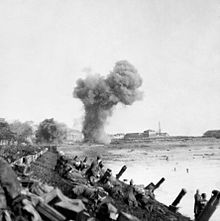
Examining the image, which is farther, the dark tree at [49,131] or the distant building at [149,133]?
the distant building at [149,133]

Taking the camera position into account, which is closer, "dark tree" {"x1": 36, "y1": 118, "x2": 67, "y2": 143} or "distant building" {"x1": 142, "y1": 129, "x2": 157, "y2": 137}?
"dark tree" {"x1": 36, "y1": 118, "x2": 67, "y2": 143}

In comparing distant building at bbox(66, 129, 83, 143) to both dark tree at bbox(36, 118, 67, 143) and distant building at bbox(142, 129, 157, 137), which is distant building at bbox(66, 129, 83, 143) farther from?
dark tree at bbox(36, 118, 67, 143)

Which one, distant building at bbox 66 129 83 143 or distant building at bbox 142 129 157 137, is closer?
distant building at bbox 142 129 157 137

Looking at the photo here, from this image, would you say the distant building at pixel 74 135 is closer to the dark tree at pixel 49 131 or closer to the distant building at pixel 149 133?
the distant building at pixel 149 133

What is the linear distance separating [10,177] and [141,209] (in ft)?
14.8

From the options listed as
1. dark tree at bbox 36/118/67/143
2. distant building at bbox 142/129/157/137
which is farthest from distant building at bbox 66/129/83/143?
dark tree at bbox 36/118/67/143

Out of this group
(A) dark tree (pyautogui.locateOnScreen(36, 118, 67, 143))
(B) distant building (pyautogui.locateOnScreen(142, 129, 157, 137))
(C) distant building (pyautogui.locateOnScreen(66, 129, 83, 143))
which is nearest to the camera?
(A) dark tree (pyautogui.locateOnScreen(36, 118, 67, 143))

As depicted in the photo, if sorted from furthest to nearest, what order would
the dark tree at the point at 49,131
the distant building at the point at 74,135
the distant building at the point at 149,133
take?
1. the distant building at the point at 74,135
2. the distant building at the point at 149,133
3. the dark tree at the point at 49,131

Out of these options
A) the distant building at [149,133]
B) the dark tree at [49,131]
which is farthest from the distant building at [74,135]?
the dark tree at [49,131]

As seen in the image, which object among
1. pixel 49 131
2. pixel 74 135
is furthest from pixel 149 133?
pixel 49 131

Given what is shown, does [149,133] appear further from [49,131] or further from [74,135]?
[49,131]

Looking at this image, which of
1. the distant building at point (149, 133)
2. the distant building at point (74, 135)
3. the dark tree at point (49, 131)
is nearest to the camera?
the dark tree at point (49, 131)

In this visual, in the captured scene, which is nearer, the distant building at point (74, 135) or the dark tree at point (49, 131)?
the dark tree at point (49, 131)

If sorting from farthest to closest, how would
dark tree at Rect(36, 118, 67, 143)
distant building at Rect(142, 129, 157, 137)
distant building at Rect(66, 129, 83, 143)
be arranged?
1. distant building at Rect(66, 129, 83, 143)
2. distant building at Rect(142, 129, 157, 137)
3. dark tree at Rect(36, 118, 67, 143)
